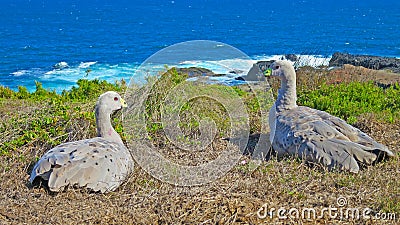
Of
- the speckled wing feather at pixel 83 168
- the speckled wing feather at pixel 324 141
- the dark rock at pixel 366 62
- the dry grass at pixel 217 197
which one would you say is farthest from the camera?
the dark rock at pixel 366 62

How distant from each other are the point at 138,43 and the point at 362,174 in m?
51.1

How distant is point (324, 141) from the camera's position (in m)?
7.40

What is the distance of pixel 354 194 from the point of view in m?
6.32

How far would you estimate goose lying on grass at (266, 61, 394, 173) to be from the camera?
23.6ft

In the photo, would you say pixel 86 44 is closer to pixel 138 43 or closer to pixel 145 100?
pixel 138 43

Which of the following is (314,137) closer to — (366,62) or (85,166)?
(85,166)

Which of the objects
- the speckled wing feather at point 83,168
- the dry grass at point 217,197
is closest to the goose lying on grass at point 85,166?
the speckled wing feather at point 83,168

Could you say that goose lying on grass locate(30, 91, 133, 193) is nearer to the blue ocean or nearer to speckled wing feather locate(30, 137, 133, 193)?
speckled wing feather locate(30, 137, 133, 193)

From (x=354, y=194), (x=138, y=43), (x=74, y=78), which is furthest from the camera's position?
(x=138, y=43)

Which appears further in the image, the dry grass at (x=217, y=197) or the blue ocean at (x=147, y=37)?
the blue ocean at (x=147, y=37)

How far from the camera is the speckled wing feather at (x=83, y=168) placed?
21.5ft

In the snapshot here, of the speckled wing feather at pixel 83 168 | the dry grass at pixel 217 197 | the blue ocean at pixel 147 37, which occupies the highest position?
the blue ocean at pixel 147 37

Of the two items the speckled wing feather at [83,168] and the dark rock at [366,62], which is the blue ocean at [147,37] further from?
the speckled wing feather at [83,168]

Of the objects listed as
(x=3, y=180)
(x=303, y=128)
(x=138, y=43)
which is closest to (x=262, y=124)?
(x=303, y=128)
